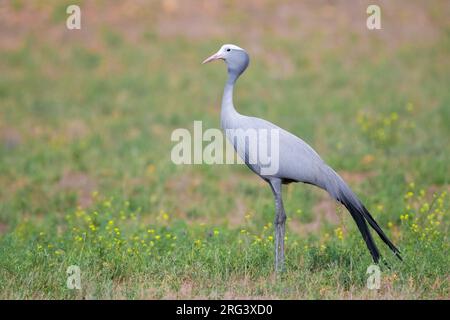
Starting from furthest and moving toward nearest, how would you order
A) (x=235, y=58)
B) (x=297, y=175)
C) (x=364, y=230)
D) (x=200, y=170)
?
1. (x=200, y=170)
2. (x=235, y=58)
3. (x=297, y=175)
4. (x=364, y=230)

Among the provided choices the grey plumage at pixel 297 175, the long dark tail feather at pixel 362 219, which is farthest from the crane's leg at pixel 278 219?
the long dark tail feather at pixel 362 219

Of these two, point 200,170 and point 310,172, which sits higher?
point 200,170

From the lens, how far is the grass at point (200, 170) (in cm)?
679

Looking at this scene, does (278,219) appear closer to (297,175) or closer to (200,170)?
(297,175)

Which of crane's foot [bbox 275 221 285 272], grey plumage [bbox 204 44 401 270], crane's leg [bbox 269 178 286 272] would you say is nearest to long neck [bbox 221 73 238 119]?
grey plumage [bbox 204 44 401 270]

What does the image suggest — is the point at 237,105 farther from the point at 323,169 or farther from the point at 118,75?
the point at 323,169

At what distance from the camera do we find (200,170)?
11.8 m

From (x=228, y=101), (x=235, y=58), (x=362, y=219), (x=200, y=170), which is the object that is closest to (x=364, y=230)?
(x=362, y=219)

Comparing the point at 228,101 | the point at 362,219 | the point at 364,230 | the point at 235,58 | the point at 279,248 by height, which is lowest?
the point at 279,248

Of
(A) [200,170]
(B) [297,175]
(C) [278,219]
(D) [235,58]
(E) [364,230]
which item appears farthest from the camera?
(A) [200,170]

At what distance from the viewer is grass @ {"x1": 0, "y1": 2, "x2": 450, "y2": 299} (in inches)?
267

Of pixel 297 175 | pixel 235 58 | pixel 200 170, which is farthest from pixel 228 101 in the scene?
pixel 200 170

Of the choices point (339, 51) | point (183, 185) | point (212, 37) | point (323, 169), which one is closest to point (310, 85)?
point (339, 51)

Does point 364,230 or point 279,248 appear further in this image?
point 279,248
